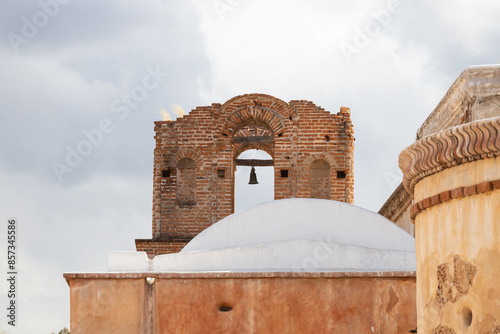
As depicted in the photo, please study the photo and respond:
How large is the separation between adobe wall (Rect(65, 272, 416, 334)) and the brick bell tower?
4738 millimetres

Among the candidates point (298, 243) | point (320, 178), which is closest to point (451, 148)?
point (298, 243)

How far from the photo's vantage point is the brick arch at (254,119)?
1524cm

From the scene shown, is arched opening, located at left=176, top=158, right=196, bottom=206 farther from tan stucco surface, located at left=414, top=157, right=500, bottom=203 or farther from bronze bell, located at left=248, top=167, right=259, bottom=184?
tan stucco surface, located at left=414, top=157, right=500, bottom=203

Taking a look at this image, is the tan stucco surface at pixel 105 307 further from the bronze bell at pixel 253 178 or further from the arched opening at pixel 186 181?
the bronze bell at pixel 253 178

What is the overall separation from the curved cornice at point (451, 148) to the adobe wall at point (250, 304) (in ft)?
18.9

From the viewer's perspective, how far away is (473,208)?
3852mm

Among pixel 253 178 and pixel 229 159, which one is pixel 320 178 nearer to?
pixel 253 178

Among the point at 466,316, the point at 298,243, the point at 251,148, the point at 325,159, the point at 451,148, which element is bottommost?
the point at 466,316

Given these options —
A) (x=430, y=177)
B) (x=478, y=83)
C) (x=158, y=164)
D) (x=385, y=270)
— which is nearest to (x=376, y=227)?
(x=385, y=270)

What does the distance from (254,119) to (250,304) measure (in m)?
5.99

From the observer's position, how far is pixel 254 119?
1553 centimetres

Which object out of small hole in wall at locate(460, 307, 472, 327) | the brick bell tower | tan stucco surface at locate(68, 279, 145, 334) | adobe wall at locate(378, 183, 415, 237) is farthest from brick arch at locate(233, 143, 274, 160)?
small hole in wall at locate(460, 307, 472, 327)

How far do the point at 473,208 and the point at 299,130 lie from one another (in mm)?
11349

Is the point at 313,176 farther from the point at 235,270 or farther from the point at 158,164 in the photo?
the point at 235,270
